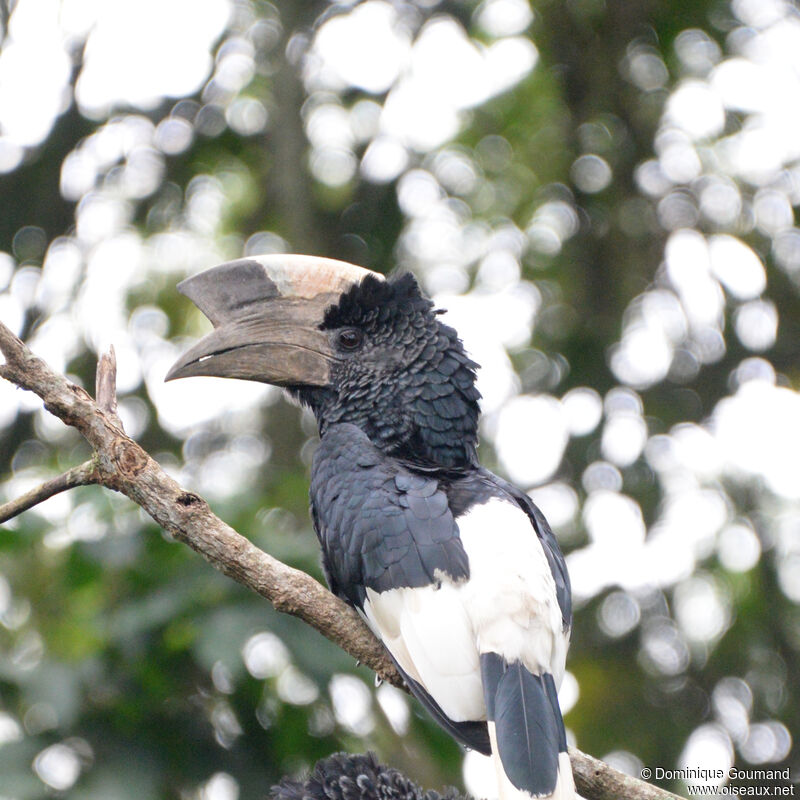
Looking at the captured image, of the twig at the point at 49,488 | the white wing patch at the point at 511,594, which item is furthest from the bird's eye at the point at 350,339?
the twig at the point at 49,488

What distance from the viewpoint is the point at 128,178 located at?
6891 mm

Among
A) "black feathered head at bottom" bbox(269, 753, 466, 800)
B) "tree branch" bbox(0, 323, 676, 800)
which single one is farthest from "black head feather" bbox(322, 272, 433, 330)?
"black feathered head at bottom" bbox(269, 753, 466, 800)

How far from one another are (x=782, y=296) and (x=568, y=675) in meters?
2.75

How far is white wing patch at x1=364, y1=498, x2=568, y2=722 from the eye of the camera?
2619mm

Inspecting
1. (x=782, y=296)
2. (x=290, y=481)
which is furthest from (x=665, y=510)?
(x=290, y=481)

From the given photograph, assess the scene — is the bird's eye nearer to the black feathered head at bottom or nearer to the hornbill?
the hornbill

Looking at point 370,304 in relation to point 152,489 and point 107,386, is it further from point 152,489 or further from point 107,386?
point 152,489

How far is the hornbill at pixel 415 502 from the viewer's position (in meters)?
2.59

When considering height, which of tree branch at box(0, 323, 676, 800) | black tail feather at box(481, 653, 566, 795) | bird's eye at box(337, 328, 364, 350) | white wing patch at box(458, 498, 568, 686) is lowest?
black tail feather at box(481, 653, 566, 795)

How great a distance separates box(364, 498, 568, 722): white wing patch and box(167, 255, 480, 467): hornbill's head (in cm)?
59

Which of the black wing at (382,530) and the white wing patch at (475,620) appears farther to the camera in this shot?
the black wing at (382,530)

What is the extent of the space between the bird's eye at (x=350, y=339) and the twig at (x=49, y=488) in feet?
3.77

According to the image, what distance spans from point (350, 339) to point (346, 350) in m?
0.04

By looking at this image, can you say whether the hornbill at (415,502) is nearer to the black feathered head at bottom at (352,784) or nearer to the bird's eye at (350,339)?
the bird's eye at (350,339)
